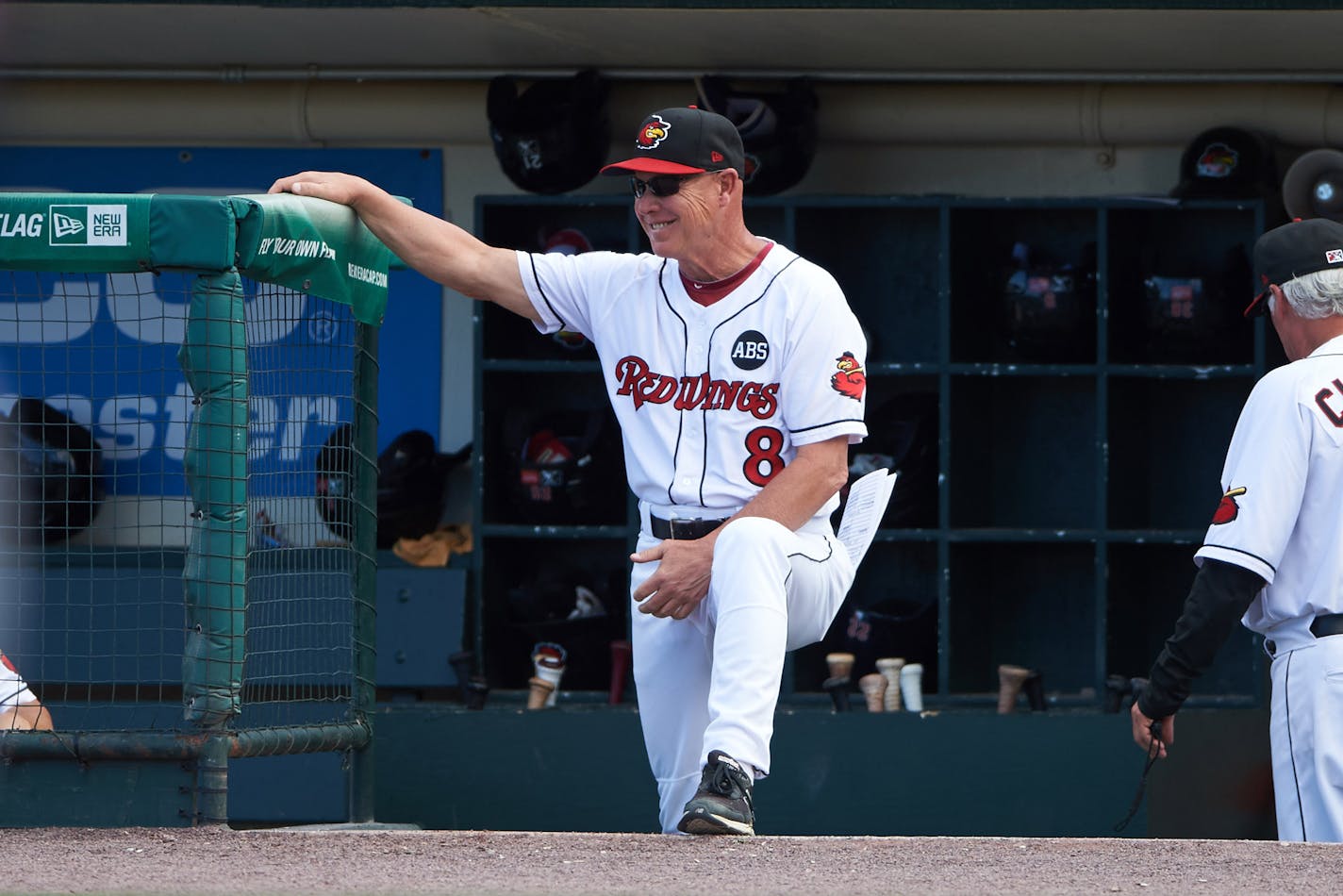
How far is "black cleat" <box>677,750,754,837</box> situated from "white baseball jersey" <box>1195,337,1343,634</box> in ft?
3.06

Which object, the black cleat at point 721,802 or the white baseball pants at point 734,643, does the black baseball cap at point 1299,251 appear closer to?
the white baseball pants at point 734,643

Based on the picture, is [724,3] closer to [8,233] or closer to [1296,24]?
[1296,24]

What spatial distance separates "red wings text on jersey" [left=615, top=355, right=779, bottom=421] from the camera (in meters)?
3.43

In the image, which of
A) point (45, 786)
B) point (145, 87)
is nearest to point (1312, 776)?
point (45, 786)

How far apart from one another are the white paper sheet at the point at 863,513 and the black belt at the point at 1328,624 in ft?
2.53

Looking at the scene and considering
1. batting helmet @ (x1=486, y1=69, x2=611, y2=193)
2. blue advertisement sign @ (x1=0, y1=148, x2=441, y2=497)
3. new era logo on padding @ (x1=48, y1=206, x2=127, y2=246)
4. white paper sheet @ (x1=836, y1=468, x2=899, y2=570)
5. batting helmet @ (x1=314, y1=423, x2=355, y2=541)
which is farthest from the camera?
blue advertisement sign @ (x1=0, y1=148, x2=441, y2=497)

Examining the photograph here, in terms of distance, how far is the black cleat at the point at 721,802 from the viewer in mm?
2955

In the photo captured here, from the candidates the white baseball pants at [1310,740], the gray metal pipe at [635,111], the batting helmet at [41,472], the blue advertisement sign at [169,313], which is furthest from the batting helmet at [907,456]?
the white baseball pants at [1310,740]

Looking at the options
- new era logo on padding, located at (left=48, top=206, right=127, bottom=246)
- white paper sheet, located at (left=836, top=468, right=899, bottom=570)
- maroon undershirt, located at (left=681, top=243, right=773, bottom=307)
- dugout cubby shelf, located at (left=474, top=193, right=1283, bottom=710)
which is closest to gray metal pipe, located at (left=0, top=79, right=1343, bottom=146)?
dugout cubby shelf, located at (left=474, top=193, right=1283, bottom=710)

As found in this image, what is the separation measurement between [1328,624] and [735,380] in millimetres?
1073

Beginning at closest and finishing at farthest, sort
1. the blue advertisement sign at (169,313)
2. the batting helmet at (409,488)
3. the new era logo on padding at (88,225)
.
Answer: the new era logo on padding at (88,225) → the batting helmet at (409,488) → the blue advertisement sign at (169,313)

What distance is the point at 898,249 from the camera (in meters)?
6.29

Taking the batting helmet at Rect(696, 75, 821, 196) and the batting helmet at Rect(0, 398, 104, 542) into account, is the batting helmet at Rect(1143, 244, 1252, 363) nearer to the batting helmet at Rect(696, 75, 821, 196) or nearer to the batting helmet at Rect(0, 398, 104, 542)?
the batting helmet at Rect(696, 75, 821, 196)

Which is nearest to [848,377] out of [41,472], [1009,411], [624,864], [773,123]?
[624,864]
